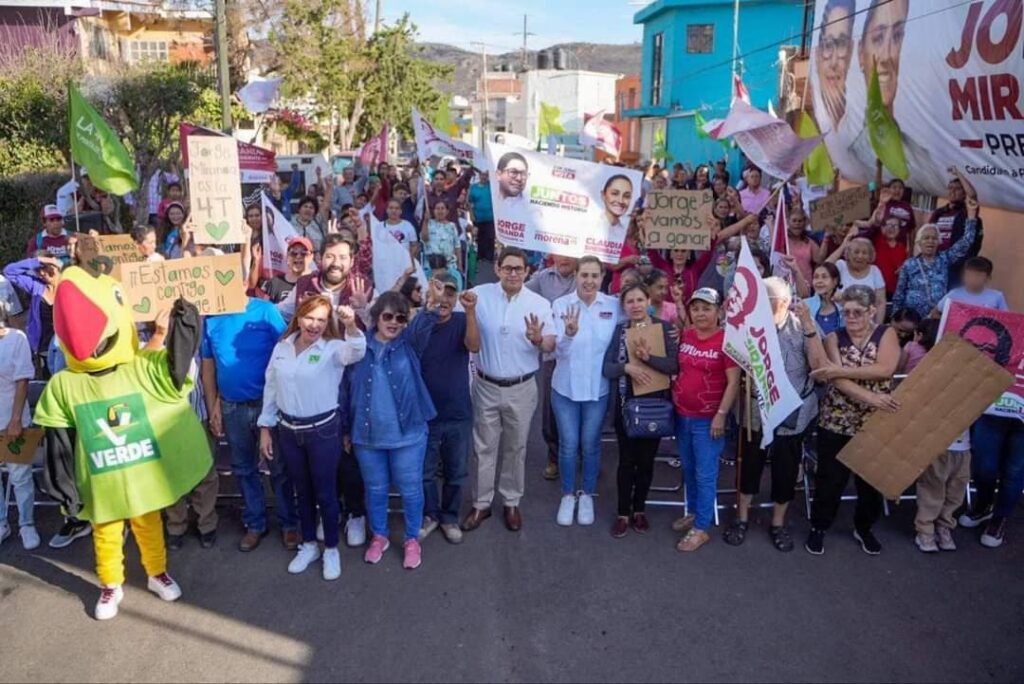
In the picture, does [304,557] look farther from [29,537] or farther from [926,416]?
[926,416]

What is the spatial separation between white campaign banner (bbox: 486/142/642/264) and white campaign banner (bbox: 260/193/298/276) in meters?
1.92

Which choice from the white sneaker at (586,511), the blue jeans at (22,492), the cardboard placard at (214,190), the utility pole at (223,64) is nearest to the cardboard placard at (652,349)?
the white sneaker at (586,511)

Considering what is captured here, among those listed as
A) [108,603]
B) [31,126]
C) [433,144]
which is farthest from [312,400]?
[31,126]

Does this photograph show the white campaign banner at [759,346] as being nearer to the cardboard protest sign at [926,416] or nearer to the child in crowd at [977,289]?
the cardboard protest sign at [926,416]

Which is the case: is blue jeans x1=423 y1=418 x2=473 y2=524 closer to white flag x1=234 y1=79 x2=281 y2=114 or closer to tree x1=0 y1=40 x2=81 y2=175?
white flag x1=234 y1=79 x2=281 y2=114

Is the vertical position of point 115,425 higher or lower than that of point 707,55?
lower

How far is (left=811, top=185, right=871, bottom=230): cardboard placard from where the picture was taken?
8.43 metres

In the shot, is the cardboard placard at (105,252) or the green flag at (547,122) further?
the green flag at (547,122)

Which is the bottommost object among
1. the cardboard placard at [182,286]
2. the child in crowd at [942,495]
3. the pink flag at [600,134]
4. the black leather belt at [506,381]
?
the child in crowd at [942,495]

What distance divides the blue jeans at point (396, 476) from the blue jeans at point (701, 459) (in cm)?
173

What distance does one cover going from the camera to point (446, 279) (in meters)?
5.11

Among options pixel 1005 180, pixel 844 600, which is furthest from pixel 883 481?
pixel 1005 180

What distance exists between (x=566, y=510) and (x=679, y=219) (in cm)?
294

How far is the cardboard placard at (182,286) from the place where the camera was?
5090 mm
